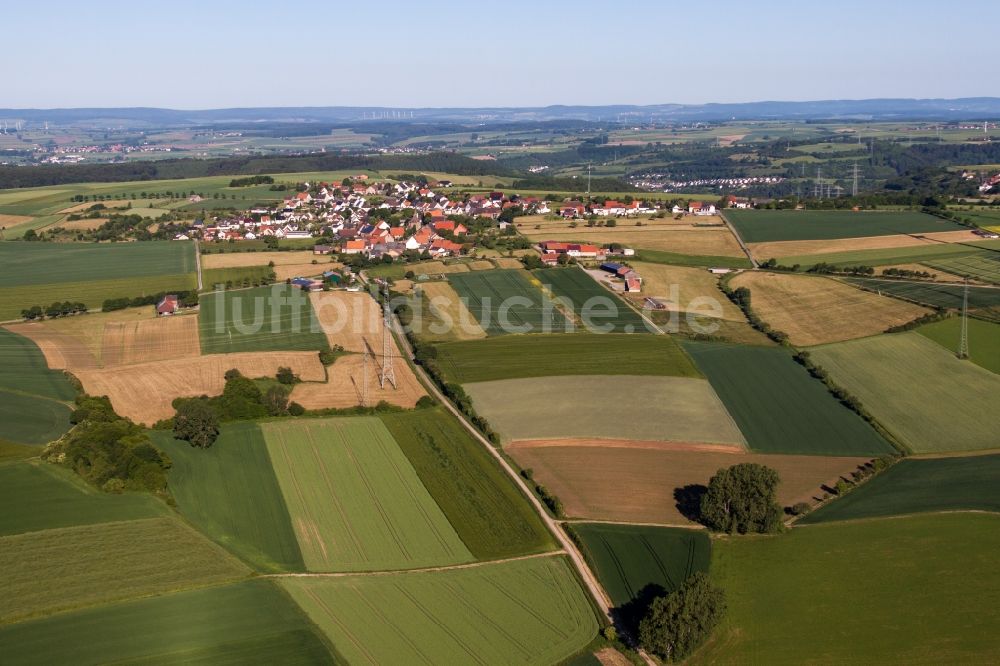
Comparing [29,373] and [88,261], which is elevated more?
[88,261]

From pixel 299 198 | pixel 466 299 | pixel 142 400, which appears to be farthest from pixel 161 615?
pixel 299 198

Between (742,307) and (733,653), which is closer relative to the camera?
(733,653)

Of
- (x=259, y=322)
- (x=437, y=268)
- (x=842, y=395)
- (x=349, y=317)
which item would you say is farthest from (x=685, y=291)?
(x=259, y=322)

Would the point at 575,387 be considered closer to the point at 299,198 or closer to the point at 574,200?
the point at 574,200

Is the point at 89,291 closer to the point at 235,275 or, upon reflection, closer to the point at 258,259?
the point at 235,275

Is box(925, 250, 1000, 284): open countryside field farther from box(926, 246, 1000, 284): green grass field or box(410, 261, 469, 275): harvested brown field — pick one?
box(410, 261, 469, 275): harvested brown field

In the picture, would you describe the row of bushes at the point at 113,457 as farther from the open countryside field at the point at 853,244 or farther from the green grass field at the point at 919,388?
the open countryside field at the point at 853,244
